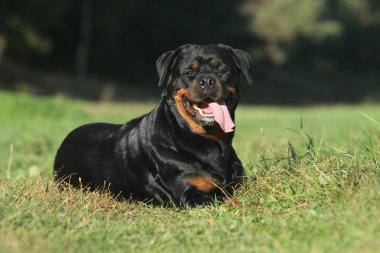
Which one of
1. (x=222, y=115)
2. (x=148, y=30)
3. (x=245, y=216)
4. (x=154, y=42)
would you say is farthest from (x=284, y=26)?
(x=245, y=216)

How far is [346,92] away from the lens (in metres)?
61.0

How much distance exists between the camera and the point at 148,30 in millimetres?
47688

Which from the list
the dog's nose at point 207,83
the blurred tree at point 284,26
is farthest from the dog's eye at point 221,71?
the blurred tree at point 284,26

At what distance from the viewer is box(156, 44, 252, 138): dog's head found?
5.18 meters

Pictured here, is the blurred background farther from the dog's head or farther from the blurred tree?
the dog's head

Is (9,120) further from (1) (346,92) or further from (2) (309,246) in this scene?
(1) (346,92)

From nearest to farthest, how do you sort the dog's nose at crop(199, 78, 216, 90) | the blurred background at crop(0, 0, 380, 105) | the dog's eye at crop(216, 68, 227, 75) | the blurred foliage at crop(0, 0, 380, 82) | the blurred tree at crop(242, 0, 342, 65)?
the dog's nose at crop(199, 78, 216, 90) < the dog's eye at crop(216, 68, 227, 75) < the blurred foliage at crop(0, 0, 380, 82) < the blurred background at crop(0, 0, 380, 105) < the blurred tree at crop(242, 0, 342, 65)

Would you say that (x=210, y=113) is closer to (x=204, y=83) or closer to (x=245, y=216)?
(x=204, y=83)

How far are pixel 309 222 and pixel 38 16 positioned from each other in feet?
102

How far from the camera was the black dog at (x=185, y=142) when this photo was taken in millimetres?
5164

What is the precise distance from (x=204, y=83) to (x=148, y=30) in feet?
142

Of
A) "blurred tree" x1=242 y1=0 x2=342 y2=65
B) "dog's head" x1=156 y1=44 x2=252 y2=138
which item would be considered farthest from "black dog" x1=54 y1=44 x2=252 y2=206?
"blurred tree" x1=242 y1=0 x2=342 y2=65

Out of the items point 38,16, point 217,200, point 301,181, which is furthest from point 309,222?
point 38,16

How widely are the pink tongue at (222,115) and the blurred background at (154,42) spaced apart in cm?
2880
